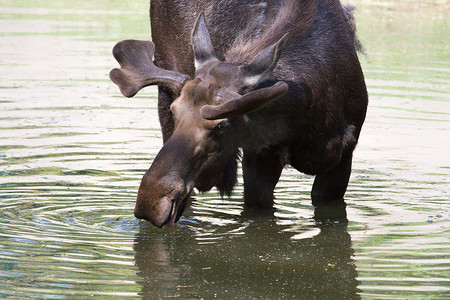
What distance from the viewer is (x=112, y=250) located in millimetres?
6719

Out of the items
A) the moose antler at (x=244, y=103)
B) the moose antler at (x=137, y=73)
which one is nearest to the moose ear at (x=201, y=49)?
the moose antler at (x=137, y=73)

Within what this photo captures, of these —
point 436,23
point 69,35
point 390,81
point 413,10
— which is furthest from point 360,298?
point 413,10

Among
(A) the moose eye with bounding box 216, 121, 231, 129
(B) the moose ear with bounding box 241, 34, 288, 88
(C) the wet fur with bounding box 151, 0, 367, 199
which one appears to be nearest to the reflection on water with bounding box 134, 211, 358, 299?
(C) the wet fur with bounding box 151, 0, 367, 199

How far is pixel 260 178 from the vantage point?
8.08 meters

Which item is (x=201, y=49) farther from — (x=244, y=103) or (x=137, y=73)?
(x=244, y=103)

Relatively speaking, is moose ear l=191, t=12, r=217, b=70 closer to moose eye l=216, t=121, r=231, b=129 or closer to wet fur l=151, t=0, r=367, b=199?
wet fur l=151, t=0, r=367, b=199

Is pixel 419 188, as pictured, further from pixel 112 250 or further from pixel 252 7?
pixel 112 250

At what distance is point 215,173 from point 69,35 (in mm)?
13160

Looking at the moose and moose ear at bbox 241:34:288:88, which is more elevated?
moose ear at bbox 241:34:288:88

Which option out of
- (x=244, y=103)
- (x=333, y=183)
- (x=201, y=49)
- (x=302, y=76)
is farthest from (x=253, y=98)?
(x=333, y=183)

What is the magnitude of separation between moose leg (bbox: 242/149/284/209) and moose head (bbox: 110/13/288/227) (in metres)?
0.90

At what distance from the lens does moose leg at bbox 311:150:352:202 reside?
8344 mm

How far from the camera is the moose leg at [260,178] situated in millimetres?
7973

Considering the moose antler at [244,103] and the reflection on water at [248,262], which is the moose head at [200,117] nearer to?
the moose antler at [244,103]
